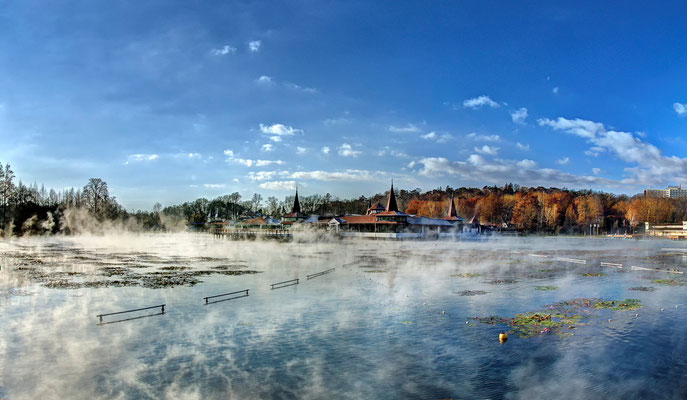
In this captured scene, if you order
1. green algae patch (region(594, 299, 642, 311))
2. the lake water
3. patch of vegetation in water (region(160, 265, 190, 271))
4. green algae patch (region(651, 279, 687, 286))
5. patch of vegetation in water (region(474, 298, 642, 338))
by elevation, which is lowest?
patch of vegetation in water (region(160, 265, 190, 271))

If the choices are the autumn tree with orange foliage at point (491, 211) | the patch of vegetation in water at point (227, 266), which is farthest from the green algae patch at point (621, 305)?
the autumn tree with orange foliage at point (491, 211)

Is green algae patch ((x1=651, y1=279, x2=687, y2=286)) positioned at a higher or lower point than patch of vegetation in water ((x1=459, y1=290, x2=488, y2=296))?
higher

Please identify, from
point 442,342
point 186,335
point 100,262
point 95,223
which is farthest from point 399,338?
point 95,223

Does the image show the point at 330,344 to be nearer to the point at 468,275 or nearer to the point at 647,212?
the point at 468,275

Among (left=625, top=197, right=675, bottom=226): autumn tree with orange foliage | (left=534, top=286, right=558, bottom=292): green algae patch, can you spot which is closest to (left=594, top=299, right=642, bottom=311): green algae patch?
(left=534, top=286, right=558, bottom=292): green algae patch

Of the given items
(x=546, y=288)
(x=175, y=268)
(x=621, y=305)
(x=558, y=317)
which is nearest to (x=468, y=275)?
(x=546, y=288)

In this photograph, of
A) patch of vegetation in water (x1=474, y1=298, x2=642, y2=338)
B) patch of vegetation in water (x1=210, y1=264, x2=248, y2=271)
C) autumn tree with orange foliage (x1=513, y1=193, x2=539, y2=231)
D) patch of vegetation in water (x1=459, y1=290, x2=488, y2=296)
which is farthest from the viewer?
autumn tree with orange foliage (x1=513, y1=193, x2=539, y2=231)

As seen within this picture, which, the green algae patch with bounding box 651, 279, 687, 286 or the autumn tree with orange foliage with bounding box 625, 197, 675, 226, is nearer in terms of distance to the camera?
the green algae patch with bounding box 651, 279, 687, 286

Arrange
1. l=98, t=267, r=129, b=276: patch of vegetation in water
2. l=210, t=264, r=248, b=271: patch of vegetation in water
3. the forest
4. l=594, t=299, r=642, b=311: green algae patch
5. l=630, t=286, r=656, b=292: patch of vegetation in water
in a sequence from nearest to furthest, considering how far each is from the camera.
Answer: l=594, t=299, r=642, b=311: green algae patch, l=630, t=286, r=656, b=292: patch of vegetation in water, l=98, t=267, r=129, b=276: patch of vegetation in water, l=210, t=264, r=248, b=271: patch of vegetation in water, the forest

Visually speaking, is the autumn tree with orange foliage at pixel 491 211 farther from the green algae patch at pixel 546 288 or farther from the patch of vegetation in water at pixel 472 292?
the patch of vegetation in water at pixel 472 292

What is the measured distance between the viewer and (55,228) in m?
104

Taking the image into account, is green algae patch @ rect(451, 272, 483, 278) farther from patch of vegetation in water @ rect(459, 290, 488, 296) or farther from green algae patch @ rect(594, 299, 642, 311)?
green algae patch @ rect(594, 299, 642, 311)

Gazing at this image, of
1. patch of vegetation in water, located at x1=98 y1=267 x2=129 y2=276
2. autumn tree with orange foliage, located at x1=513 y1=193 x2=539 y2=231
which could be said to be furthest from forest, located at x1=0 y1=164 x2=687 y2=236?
patch of vegetation in water, located at x1=98 y1=267 x2=129 y2=276

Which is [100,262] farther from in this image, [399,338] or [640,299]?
[640,299]
